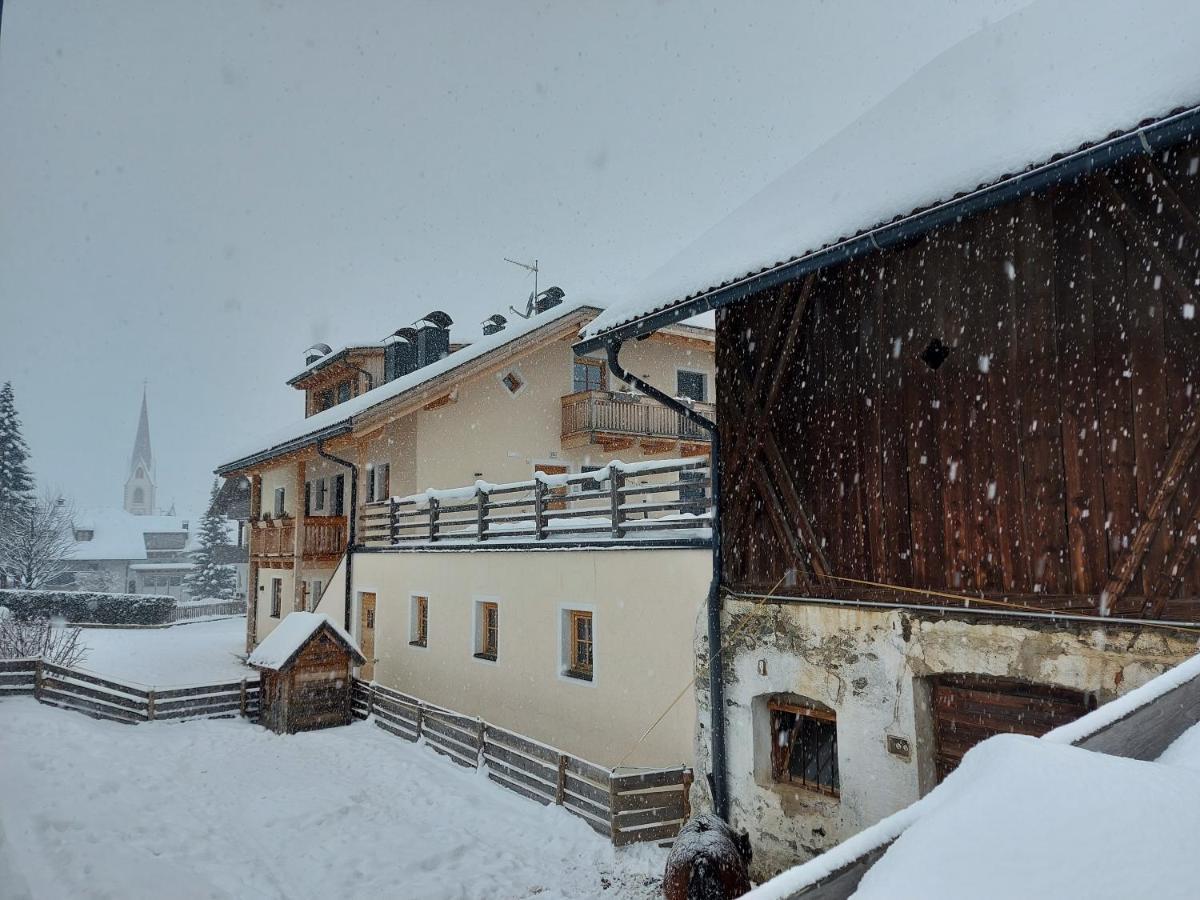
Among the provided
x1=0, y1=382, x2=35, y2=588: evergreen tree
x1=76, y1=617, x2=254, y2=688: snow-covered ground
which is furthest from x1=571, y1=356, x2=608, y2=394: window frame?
x1=0, y1=382, x2=35, y2=588: evergreen tree

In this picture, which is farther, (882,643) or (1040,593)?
(882,643)

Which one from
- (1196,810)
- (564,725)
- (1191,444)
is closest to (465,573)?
(564,725)

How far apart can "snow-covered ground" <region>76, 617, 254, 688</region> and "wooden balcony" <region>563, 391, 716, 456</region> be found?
9608 millimetres

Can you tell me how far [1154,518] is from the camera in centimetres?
484

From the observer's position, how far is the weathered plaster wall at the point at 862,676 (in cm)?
514

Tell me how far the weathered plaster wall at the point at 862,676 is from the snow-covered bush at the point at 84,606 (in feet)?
104

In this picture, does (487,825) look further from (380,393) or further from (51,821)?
(380,393)

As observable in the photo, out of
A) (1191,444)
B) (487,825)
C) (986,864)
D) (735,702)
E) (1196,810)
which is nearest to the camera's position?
(986,864)

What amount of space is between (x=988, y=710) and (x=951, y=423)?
2.21 m

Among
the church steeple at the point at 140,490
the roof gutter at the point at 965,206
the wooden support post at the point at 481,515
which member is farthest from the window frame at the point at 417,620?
the church steeple at the point at 140,490

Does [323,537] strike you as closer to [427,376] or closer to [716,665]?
[427,376]

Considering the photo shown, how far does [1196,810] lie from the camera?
1.54 meters

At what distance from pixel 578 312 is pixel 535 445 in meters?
3.35

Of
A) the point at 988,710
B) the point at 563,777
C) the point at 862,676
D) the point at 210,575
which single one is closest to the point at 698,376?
the point at 563,777
